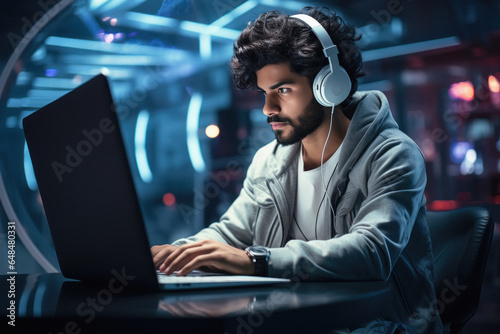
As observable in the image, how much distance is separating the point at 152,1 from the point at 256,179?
101 inches

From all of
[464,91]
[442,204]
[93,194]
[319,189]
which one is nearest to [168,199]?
[442,204]

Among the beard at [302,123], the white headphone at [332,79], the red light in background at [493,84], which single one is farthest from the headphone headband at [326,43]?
the red light in background at [493,84]

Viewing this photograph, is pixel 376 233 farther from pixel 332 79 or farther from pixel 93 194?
pixel 93 194

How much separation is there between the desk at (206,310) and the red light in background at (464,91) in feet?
16.3

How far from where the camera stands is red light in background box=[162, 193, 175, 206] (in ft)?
15.3

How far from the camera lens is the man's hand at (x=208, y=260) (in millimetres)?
897

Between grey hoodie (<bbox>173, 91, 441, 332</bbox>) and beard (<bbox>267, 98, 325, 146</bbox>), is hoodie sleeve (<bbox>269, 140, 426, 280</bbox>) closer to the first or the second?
grey hoodie (<bbox>173, 91, 441, 332</bbox>)

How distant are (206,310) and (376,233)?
54cm

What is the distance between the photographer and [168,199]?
470 cm

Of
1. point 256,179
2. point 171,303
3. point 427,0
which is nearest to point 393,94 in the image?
point 427,0

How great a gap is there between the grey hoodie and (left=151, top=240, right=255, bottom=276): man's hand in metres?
0.06

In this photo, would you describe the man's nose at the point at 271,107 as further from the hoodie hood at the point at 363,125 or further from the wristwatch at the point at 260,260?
Result: the wristwatch at the point at 260,260

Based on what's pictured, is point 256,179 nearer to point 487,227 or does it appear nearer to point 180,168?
point 487,227

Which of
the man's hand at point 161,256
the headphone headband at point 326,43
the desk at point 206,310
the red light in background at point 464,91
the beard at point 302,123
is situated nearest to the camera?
the desk at point 206,310
